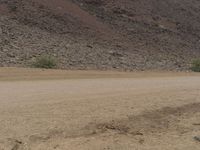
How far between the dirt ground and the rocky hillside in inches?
529

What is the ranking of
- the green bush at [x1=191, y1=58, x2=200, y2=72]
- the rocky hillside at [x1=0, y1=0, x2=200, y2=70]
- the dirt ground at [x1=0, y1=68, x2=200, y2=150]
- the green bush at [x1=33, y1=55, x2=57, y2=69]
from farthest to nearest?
the green bush at [x1=191, y1=58, x2=200, y2=72]
the rocky hillside at [x1=0, y1=0, x2=200, y2=70]
the green bush at [x1=33, y1=55, x2=57, y2=69]
the dirt ground at [x1=0, y1=68, x2=200, y2=150]

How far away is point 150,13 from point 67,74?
960 inches

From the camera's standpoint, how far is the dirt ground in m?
10.6

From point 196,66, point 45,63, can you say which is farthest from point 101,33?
point 45,63

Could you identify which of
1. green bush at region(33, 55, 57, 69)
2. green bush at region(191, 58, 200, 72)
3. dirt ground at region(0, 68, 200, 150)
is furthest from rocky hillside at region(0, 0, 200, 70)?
dirt ground at region(0, 68, 200, 150)

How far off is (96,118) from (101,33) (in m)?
28.5

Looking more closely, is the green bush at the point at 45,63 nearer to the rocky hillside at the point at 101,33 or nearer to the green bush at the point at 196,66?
the rocky hillside at the point at 101,33

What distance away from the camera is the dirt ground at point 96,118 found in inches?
417

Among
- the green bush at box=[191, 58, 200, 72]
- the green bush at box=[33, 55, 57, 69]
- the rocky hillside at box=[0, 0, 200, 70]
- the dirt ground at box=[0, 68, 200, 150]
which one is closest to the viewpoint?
the dirt ground at box=[0, 68, 200, 150]

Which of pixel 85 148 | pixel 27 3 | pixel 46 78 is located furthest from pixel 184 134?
pixel 27 3

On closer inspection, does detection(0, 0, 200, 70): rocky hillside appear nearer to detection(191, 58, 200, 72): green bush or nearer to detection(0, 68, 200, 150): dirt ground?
detection(191, 58, 200, 72): green bush

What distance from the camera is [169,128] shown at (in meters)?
12.7

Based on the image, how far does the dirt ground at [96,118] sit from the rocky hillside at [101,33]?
13427 mm

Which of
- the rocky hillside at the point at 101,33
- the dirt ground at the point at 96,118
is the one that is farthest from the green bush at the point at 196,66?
the dirt ground at the point at 96,118
